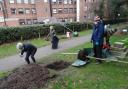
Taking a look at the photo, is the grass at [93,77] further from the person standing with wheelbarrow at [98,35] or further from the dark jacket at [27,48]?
the dark jacket at [27,48]

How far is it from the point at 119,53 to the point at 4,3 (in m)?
46.2

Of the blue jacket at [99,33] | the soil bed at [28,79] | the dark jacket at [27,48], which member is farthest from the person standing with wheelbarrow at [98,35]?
the dark jacket at [27,48]

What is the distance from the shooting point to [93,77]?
8.83 m

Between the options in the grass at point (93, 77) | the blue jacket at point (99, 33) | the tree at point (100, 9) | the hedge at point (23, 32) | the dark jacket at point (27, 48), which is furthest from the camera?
the tree at point (100, 9)

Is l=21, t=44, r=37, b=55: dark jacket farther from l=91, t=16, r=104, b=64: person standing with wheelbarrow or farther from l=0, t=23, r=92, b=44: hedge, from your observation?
l=0, t=23, r=92, b=44: hedge

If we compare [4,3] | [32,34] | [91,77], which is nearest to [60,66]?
[91,77]

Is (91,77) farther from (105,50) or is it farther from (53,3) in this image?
(53,3)

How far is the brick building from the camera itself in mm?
54312

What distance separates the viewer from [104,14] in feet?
151

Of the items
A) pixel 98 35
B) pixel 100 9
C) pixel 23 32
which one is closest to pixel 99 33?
pixel 98 35

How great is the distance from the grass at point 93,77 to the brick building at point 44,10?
138 ft

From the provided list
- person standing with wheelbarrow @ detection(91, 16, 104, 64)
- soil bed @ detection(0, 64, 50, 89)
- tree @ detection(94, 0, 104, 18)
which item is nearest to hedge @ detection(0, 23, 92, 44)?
soil bed @ detection(0, 64, 50, 89)

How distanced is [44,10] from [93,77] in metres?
51.6

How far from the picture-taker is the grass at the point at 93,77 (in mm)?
7988
